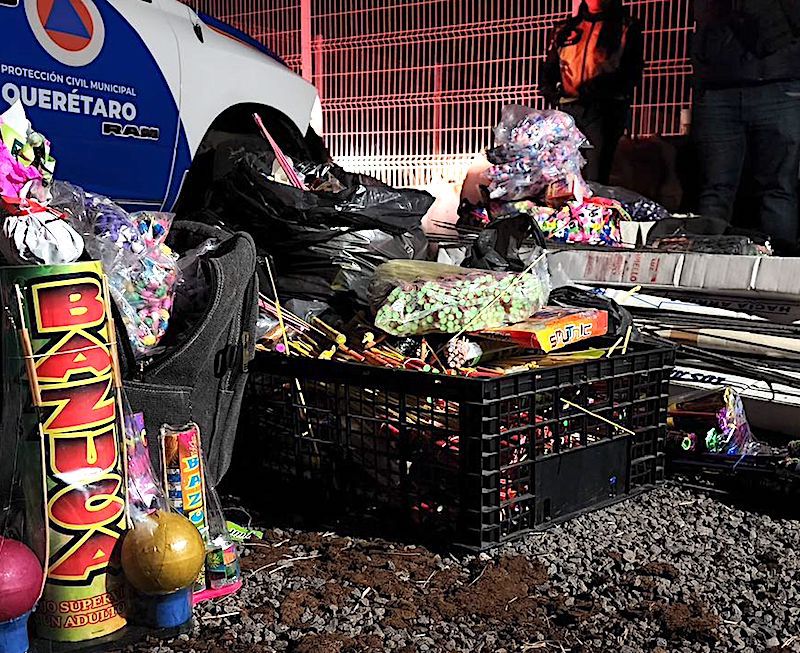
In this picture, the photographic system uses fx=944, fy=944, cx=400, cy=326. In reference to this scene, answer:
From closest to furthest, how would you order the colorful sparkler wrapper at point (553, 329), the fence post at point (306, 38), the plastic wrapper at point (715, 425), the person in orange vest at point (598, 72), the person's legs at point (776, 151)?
1. the colorful sparkler wrapper at point (553, 329)
2. the plastic wrapper at point (715, 425)
3. the person's legs at point (776, 151)
4. the person in orange vest at point (598, 72)
5. the fence post at point (306, 38)

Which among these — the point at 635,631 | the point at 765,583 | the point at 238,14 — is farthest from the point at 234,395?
the point at 238,14

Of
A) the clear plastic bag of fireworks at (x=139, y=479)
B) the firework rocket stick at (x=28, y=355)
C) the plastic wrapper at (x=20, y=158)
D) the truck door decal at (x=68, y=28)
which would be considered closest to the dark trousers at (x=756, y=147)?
the truck door decal at (x=68, y=28)

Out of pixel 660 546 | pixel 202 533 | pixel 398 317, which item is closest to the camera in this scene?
pixel 202 533

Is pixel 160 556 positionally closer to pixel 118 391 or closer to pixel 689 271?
pixel 118 391

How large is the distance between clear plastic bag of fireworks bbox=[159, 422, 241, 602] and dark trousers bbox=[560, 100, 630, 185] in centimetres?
469

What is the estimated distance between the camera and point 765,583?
211 centimetres

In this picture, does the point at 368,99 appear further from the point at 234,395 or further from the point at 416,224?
the point at 234,395

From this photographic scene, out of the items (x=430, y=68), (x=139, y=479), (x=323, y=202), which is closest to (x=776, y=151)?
(x=430, y=68)

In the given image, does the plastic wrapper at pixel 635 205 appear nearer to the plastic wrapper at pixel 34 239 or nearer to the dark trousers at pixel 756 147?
the dark trousers at pixel 756 147

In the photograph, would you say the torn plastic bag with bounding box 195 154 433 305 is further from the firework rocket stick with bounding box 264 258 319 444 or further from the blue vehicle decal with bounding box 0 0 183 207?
the blue vehicle decal with bounding box 0 0 183 207

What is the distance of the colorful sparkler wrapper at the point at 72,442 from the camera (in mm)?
1707

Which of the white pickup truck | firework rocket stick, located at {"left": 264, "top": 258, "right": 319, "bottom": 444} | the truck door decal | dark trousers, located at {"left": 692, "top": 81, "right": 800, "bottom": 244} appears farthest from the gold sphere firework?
dark trousers, located at {"left": 692, "top": 81, "right": 800, "bottom": 244}

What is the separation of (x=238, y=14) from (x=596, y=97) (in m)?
4.78

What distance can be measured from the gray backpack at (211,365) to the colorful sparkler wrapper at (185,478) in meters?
0.06
